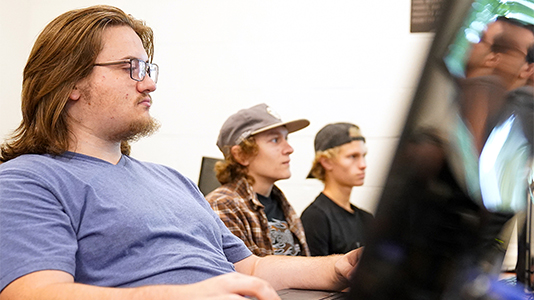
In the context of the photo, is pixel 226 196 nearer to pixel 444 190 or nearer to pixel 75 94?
pixel 75 94

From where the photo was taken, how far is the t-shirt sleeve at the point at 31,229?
85 centimetres

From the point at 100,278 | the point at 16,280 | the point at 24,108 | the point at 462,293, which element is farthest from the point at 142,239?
the point at 462,293

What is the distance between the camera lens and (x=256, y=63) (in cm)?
342

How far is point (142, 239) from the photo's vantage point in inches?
39.9

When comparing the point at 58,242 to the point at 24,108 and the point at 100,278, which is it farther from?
the point at 24,108

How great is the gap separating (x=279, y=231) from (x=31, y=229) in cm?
136

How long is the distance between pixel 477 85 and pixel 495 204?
70 millimetres

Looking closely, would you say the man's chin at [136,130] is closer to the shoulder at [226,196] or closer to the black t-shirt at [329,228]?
the shoulder at [226,196]

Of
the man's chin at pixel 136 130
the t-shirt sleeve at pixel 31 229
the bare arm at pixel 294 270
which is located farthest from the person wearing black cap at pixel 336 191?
the t-shirt sleeve at pixel 31 229

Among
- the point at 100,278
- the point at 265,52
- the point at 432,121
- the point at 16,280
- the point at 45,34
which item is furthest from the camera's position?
the point at 265,52

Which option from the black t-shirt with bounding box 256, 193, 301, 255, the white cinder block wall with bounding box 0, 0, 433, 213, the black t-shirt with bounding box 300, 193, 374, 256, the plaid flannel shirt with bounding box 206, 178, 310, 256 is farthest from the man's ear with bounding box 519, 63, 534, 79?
the white cinder block wall with bounding box 0, 0, 433, 213

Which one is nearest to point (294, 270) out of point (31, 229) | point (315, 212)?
point (31, 229)

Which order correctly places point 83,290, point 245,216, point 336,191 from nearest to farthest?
1. point 83,290
2. point 245,216
3. point 336,191

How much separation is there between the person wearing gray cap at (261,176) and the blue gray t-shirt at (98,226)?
33.8 inches
